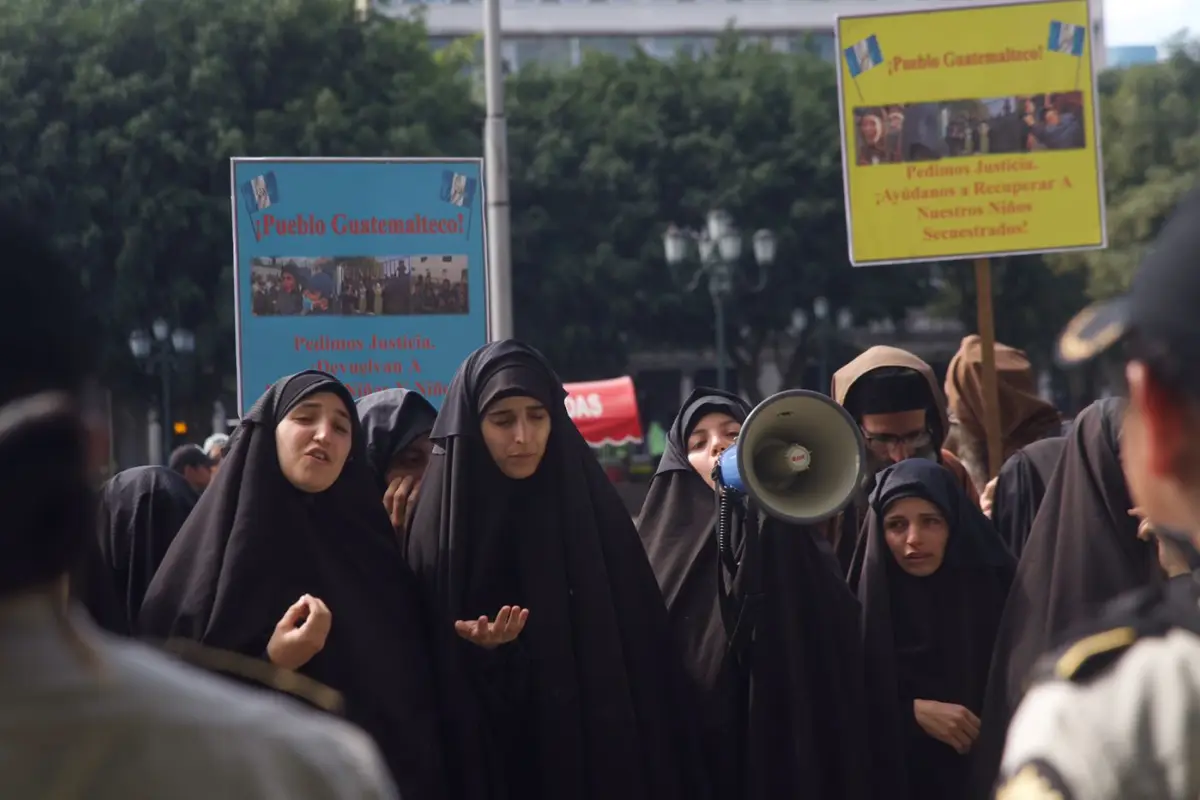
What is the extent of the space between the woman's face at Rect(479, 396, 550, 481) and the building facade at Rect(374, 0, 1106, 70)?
2058 inches

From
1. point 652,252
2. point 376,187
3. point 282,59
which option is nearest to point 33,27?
point 282,59

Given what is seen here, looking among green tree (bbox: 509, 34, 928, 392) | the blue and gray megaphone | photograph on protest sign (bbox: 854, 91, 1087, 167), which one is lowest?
the blue and gray megaphone

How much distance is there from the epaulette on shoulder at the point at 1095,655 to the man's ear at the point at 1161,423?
0.14 m

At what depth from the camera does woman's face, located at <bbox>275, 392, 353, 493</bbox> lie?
12.8 ft

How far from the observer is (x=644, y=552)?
429 centimetres

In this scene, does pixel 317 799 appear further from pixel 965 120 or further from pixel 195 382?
pixel 195 382

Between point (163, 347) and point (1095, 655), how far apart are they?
24866 mm

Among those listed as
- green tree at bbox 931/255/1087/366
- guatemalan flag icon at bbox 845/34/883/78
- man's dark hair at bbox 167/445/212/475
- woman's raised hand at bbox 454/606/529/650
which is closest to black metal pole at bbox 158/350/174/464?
green tree at bbox 931/255/1087/366

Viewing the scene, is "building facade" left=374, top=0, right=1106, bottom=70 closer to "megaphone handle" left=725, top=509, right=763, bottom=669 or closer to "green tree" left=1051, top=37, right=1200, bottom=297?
"green tree" left=1051, top=37, right=1200, bottom=297

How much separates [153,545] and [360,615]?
136 cm

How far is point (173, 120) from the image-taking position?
24.8 m

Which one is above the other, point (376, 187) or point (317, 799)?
point (376, 187)

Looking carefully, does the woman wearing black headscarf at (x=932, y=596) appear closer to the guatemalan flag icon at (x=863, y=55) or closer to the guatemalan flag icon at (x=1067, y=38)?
the guatemalan flag icon at (x=863, y=55)

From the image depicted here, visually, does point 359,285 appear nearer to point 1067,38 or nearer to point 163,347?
point 1067,38
